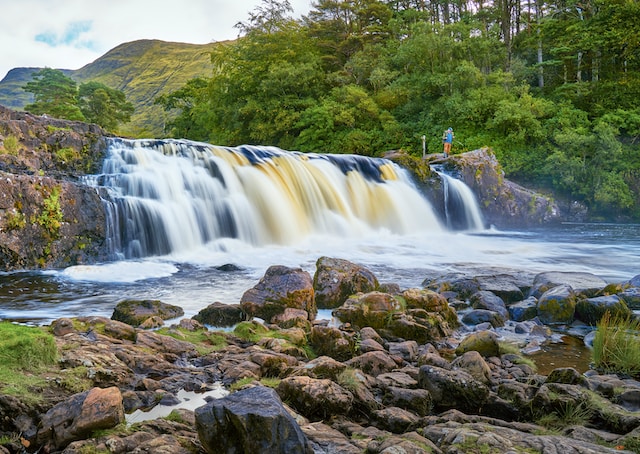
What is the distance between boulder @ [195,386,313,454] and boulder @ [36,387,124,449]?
671 millimetres

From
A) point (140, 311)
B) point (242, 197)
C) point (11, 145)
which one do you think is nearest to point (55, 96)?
point (11, 145)

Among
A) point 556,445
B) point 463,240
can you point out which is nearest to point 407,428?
point 556,445

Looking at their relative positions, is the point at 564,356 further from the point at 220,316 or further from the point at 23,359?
the point at 23,359

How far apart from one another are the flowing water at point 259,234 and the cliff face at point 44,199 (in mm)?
526

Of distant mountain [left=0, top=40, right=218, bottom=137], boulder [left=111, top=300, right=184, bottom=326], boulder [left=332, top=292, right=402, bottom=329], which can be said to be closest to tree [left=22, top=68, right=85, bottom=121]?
boulder [left=111, top=300, right=184, bottom=326]

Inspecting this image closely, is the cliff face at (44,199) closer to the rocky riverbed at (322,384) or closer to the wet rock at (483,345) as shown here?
the rocky riverbed at (322,384)

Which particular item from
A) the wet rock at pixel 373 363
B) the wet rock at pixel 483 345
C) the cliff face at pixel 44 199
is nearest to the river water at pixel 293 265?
the cliff face at pixel 44 199

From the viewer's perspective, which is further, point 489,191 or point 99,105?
point 99,105

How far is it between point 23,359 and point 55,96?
39211mm

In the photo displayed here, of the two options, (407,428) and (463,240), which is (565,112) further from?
(407,428)

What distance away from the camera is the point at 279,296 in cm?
687

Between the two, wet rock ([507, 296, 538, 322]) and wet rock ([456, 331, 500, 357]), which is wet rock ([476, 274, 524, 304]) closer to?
wet rock ([507, 296, 538, 322])

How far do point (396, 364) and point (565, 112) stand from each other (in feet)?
80.2

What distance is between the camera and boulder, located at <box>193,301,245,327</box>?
660 centimetres
